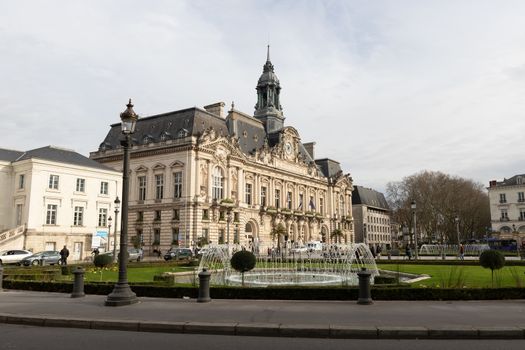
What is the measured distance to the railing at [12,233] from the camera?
4170cm

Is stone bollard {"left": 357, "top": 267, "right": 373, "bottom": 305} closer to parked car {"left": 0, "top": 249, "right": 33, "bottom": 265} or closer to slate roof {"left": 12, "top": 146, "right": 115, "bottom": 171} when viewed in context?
parked car {"left": 0, "top": 249, "right": 33, "bottom": 265}

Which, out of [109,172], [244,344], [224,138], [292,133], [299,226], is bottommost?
[244,344]

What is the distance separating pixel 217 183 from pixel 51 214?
75.3 ft

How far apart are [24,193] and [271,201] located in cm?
3867

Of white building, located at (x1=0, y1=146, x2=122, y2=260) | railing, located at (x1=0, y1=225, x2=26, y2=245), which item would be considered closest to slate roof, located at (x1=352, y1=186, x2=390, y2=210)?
white building, located at (x1=0, y1=146, x2=122, y2=260)

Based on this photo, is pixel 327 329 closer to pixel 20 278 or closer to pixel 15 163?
pixel 20 278

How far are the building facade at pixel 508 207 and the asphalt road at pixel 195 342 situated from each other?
284 feet

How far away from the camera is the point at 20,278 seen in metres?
21.3

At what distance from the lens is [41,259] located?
124 ft

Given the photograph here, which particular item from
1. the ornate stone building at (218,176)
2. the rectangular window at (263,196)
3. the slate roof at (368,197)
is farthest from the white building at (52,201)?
the slate roof at (368,197)

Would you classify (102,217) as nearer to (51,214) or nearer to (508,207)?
(51,214)

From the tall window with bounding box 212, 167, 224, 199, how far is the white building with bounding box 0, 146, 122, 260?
50.8 feet

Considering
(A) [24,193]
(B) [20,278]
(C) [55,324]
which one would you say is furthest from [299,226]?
(C) [55,324]

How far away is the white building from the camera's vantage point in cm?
4438
